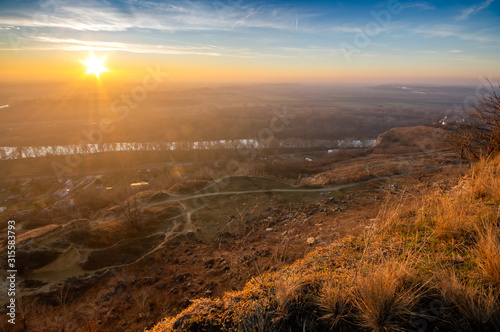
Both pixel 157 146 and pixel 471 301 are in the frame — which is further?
pixel 157 146

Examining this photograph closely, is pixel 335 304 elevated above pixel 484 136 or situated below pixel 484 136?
below

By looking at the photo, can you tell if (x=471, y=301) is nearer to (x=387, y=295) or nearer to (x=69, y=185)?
(x=387, y=295)

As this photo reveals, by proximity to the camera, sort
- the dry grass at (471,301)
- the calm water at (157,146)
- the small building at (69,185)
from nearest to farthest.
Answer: the dry grass at (471,301) → the small building at (69,185) → the calm water at (157,146)

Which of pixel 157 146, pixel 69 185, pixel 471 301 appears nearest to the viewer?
pixel 471 301

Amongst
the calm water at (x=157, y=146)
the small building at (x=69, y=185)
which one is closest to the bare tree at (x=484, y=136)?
the small building at (x=69, y=185)

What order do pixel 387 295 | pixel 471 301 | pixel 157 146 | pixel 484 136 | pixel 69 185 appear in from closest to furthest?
pixel 471 301 → pixel 387 295 → pixel 484 136 → pixel 69 185 → pixel 157 146

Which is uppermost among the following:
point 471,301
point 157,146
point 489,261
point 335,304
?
point 489,261

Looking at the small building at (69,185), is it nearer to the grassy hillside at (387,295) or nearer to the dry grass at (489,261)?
the grassy hillside at (387,295)

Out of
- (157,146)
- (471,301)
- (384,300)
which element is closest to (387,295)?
(384,300)

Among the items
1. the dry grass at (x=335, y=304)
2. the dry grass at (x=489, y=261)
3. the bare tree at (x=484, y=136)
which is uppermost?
the bare tree at (x=484, y=136)

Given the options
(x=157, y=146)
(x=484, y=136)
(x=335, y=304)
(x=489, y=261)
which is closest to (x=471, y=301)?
(x=489, y=261)

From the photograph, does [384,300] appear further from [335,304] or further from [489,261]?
[489,261]
